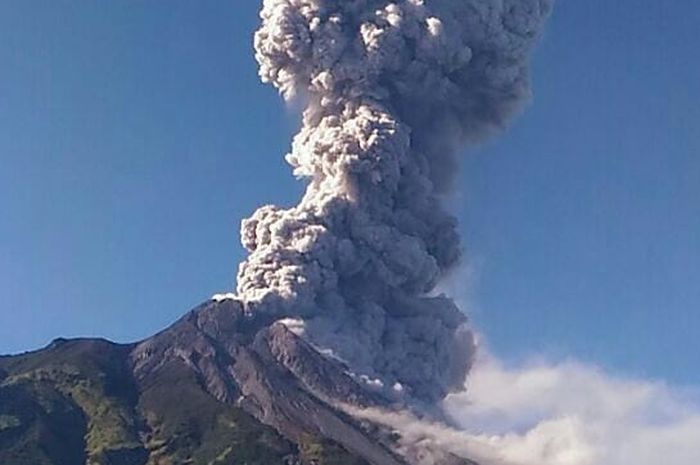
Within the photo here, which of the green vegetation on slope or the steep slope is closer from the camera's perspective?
the green vegetation on slope

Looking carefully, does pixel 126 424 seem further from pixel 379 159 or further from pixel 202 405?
pixel 379 159

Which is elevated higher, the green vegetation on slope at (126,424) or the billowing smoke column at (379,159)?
the billowing smoke column at (379,159)

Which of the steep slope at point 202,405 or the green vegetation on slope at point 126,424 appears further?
the steep slope at point 202,405

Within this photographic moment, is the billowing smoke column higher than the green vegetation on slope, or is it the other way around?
the billowing smoke column

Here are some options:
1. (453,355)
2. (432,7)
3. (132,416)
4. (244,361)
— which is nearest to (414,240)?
(453,355)
